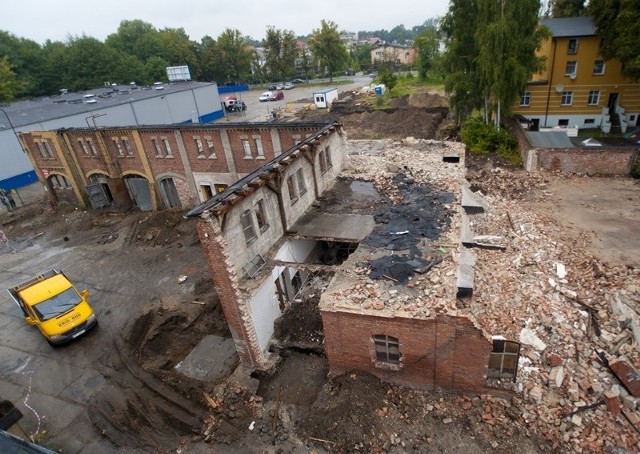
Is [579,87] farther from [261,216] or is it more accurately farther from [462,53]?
[261,216]

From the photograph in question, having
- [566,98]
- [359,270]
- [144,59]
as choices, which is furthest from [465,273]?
[144,59]

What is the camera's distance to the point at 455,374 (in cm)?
1075

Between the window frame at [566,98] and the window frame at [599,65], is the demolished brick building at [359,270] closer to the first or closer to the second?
the window frame at [566,98]

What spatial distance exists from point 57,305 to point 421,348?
14864 millimetres

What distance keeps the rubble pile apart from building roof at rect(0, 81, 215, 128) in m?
43.9

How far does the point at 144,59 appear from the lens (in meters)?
89.4

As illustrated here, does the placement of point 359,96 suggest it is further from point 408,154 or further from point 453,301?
point 453,301

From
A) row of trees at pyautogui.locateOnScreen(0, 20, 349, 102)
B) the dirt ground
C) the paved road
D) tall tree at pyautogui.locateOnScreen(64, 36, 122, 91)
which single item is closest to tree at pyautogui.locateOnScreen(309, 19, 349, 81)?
row of trees at pyautogui.locateOnScreen(0, 20, 349, 102)

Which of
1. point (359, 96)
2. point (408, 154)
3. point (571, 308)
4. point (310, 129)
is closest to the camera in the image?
point (571, 308)

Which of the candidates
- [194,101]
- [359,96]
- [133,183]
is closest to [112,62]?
[194,101]

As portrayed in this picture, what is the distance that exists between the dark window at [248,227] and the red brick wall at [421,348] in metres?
4.03

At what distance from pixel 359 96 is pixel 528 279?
176 feet

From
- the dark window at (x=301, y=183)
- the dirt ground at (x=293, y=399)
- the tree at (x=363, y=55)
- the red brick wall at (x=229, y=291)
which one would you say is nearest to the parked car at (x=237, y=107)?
the dirt ground at (x=293, y=399)

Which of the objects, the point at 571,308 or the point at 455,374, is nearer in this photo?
the point at 455,374
